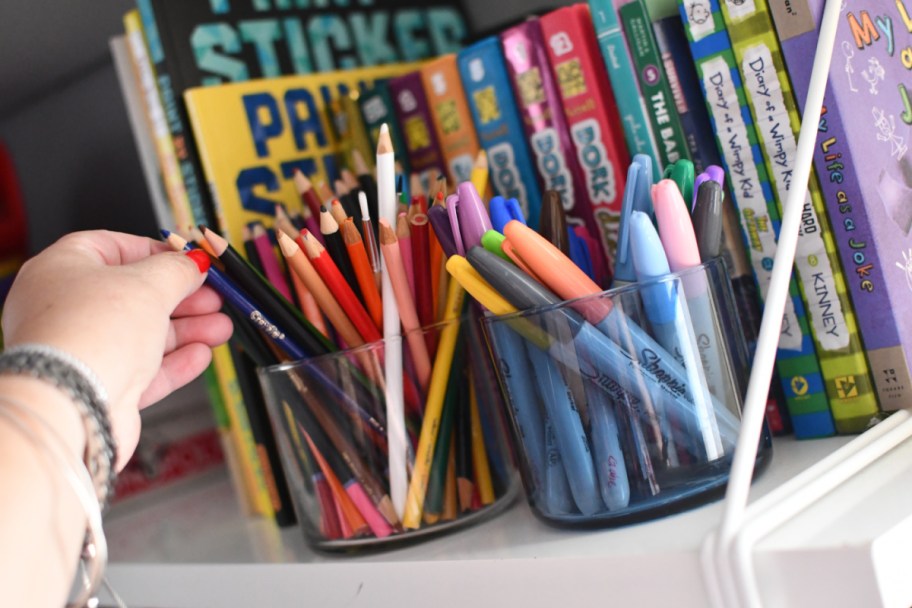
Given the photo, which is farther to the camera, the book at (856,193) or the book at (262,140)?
the book at (262,140)

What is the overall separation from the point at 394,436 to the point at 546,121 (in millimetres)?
207

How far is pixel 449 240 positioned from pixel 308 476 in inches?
6.3

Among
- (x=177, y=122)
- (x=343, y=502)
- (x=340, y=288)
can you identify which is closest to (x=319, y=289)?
(x=340, y=288)

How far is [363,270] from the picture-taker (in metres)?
0.51

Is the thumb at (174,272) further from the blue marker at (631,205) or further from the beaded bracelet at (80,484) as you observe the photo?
the blue marker at (631,205)

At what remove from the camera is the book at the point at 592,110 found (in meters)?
0.54

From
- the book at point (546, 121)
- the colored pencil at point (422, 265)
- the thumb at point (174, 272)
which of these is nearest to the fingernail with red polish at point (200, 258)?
the thumb at point (174, 272)

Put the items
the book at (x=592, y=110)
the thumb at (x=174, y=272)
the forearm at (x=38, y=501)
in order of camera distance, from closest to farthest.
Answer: the forearm at (x=38, y=501), the thumb at (x=174, y=272), the book at (x=592, y=110)

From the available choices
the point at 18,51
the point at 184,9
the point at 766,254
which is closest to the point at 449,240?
the point at 766,254

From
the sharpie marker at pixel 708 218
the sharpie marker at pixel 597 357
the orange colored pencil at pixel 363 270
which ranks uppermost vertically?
the orange colored pencil at pixel 363 270

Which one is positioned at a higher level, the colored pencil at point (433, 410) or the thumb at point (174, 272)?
the thumb at point (174, 272)

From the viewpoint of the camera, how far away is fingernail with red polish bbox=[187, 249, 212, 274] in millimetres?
471

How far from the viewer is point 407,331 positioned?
51cm

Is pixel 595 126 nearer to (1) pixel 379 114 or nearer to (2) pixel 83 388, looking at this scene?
(1) pixel 379 114
